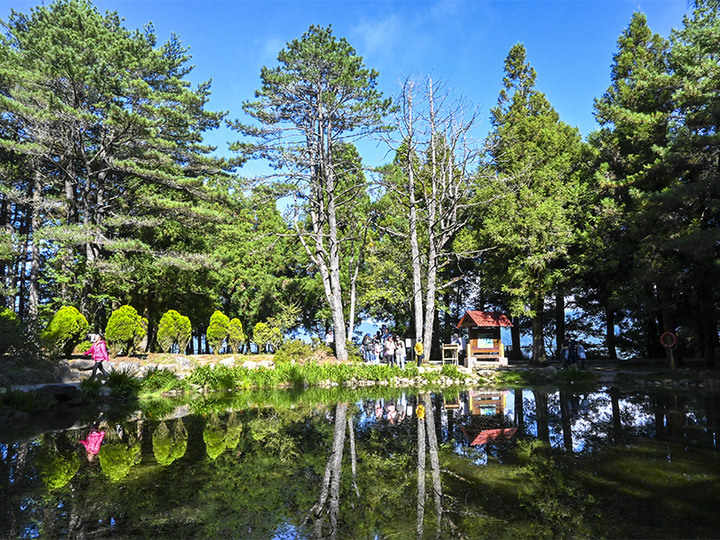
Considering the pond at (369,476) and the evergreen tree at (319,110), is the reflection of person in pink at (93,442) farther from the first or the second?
the evergreen tree at (319,110)

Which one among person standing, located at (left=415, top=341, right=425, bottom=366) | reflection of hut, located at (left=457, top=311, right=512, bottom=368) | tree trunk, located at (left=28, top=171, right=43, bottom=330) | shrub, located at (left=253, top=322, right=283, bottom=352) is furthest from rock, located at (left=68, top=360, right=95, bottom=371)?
reflection of hut, located at (left=457, top=311, right=512, bottom=368)

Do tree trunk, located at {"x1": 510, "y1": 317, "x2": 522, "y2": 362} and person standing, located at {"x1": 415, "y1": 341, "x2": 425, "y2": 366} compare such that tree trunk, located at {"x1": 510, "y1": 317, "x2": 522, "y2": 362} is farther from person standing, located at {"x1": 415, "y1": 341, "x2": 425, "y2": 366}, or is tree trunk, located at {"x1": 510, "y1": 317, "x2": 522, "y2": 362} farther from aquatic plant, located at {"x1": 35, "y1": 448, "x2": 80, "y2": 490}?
aquatic plant, located at {"x1": 35, "y1": 448, "x2": 80, "y2": 490}

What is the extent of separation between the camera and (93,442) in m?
6.74

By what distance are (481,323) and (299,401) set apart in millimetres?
10528

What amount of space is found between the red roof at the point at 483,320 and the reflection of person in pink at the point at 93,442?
49.2 feet

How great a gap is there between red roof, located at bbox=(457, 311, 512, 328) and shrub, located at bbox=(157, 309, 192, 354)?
11668 mm

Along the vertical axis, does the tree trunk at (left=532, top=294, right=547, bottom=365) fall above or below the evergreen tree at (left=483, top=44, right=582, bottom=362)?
below

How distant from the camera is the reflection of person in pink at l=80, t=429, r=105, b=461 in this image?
20.0ft

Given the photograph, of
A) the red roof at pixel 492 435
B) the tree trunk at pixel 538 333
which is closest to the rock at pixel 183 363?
the red roof at pixel 492 435

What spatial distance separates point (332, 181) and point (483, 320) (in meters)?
9.27

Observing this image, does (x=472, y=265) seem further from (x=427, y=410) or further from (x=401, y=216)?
(x=427, y=410)

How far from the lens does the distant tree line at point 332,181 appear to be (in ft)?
53.5

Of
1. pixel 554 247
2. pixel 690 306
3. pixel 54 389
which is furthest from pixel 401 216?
pixel 54 389

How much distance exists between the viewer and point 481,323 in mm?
19266
